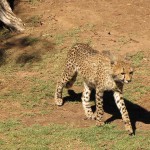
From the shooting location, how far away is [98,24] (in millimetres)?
14820

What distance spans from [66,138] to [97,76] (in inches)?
54.9

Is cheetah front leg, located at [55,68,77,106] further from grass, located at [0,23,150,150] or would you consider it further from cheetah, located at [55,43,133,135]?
grass, located at [0,23,150,150]

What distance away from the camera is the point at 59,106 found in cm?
1062

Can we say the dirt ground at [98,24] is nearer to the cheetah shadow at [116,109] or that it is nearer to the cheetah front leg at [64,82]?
the cheetah shadow at [116,109]

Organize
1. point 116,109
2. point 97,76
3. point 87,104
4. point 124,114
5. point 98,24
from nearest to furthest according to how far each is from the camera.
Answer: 1. point 124,114
2. point 97,76
3. point 87,104
4. point 116,109
5. point 98,24

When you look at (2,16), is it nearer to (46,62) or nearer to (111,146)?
(46,62)

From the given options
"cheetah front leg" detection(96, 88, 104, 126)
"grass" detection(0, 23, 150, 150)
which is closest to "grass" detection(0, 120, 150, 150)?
"grass" detection(0, 23, 150, 150)

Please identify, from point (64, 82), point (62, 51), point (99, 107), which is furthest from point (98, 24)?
point (99, 107)

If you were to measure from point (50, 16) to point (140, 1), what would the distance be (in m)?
3.37

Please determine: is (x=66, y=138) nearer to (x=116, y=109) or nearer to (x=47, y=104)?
(x=47, y=104)

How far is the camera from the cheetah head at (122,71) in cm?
887

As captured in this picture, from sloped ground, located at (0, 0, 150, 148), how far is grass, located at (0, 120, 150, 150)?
0.34 m

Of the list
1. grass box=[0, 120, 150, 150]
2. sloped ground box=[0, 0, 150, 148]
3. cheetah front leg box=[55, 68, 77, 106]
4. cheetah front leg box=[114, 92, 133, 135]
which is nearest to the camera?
grass box=[0, 120, 150, 150]

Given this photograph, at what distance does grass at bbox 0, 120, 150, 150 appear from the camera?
28.9 feet
